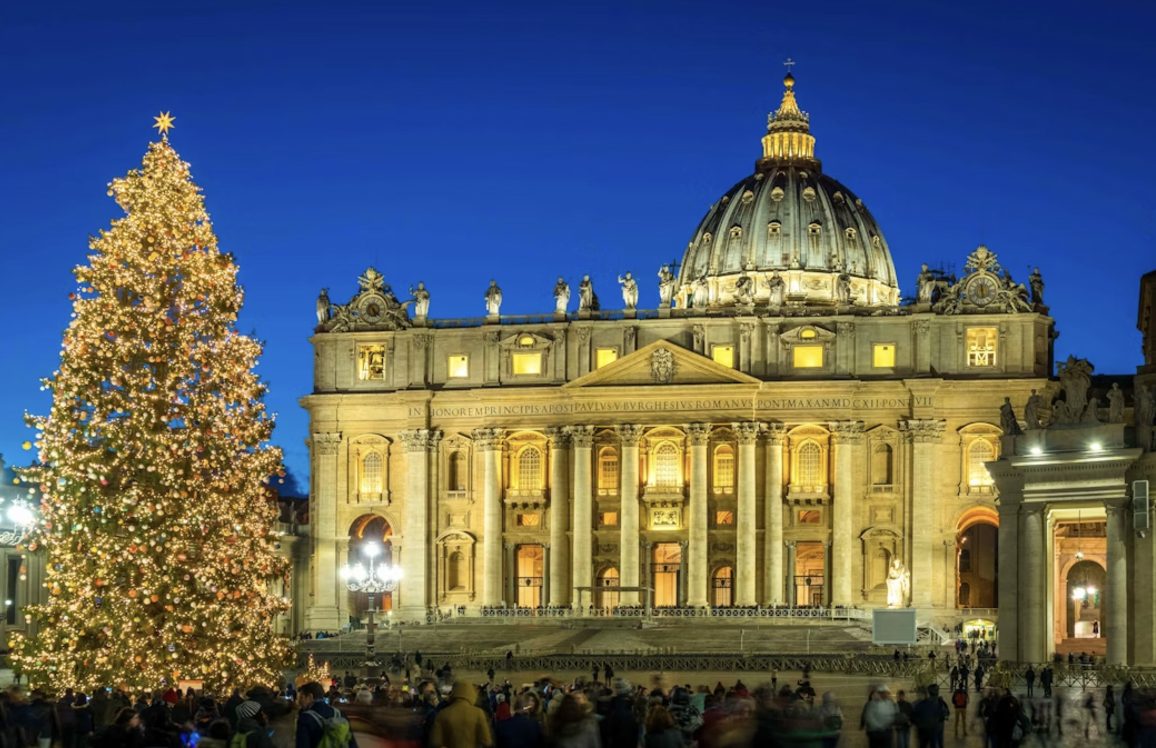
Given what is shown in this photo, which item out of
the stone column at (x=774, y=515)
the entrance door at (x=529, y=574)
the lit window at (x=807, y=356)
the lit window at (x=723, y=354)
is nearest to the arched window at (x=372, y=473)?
the entrance door at (x=529, y=574)

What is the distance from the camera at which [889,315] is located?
10306 cm

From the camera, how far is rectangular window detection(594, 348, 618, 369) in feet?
345

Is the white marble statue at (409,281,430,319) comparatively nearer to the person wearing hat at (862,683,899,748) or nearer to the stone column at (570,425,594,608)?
the stone column at (570,425,594,608)

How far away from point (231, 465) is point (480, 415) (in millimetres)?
65243

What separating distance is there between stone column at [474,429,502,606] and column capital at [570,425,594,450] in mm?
3938

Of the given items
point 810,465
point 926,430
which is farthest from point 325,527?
point 926,430

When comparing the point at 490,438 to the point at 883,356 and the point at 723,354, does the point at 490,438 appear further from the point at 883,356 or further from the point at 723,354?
the point at 883,356

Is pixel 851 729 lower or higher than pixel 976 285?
lower

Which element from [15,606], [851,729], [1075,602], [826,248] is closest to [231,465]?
[851,729]

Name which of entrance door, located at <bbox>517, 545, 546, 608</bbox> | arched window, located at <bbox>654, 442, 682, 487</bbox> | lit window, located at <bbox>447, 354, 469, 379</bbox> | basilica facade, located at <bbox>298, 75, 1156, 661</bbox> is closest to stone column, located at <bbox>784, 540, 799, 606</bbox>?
basilica facade, located at <bbox>298, 75, 1156, 661</bbox>

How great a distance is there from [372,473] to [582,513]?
456 inches

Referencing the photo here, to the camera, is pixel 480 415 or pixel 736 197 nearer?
pixel 480 415

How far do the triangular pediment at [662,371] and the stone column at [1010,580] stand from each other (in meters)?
44.7

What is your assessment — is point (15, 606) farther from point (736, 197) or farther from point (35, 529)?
point (736, 197)
